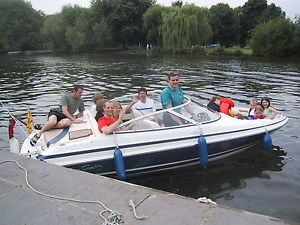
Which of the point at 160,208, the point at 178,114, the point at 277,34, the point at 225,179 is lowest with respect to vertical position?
the point at 225,179

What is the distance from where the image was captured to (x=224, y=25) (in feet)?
185

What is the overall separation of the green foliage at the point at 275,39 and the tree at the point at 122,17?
2482 cm

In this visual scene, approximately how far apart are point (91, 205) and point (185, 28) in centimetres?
3858

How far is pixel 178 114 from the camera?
18.8ft

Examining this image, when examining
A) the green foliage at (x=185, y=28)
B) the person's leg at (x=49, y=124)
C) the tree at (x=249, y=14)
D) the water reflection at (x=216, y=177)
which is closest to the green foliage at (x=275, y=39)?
the green foliage at (x=185, y=28)

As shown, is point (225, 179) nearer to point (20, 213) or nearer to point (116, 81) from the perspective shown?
point (20, 213)

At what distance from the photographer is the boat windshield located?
548 cm

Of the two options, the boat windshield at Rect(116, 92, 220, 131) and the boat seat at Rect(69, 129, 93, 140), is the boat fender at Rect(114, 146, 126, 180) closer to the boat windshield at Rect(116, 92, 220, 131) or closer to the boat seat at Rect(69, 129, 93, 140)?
the boat windshield at Rect(116, 92, 220, 131)

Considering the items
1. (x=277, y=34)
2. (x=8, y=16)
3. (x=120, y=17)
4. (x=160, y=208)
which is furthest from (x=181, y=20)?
(x=8, y=16)

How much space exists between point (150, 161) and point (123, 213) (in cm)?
236

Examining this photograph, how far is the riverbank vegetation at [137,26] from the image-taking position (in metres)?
40.5

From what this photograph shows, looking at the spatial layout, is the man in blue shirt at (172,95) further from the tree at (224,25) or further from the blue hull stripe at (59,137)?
the tree at (224,25)

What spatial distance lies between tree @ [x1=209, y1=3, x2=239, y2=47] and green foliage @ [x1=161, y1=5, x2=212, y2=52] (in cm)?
1509

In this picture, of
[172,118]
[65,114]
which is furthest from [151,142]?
[65,114]
